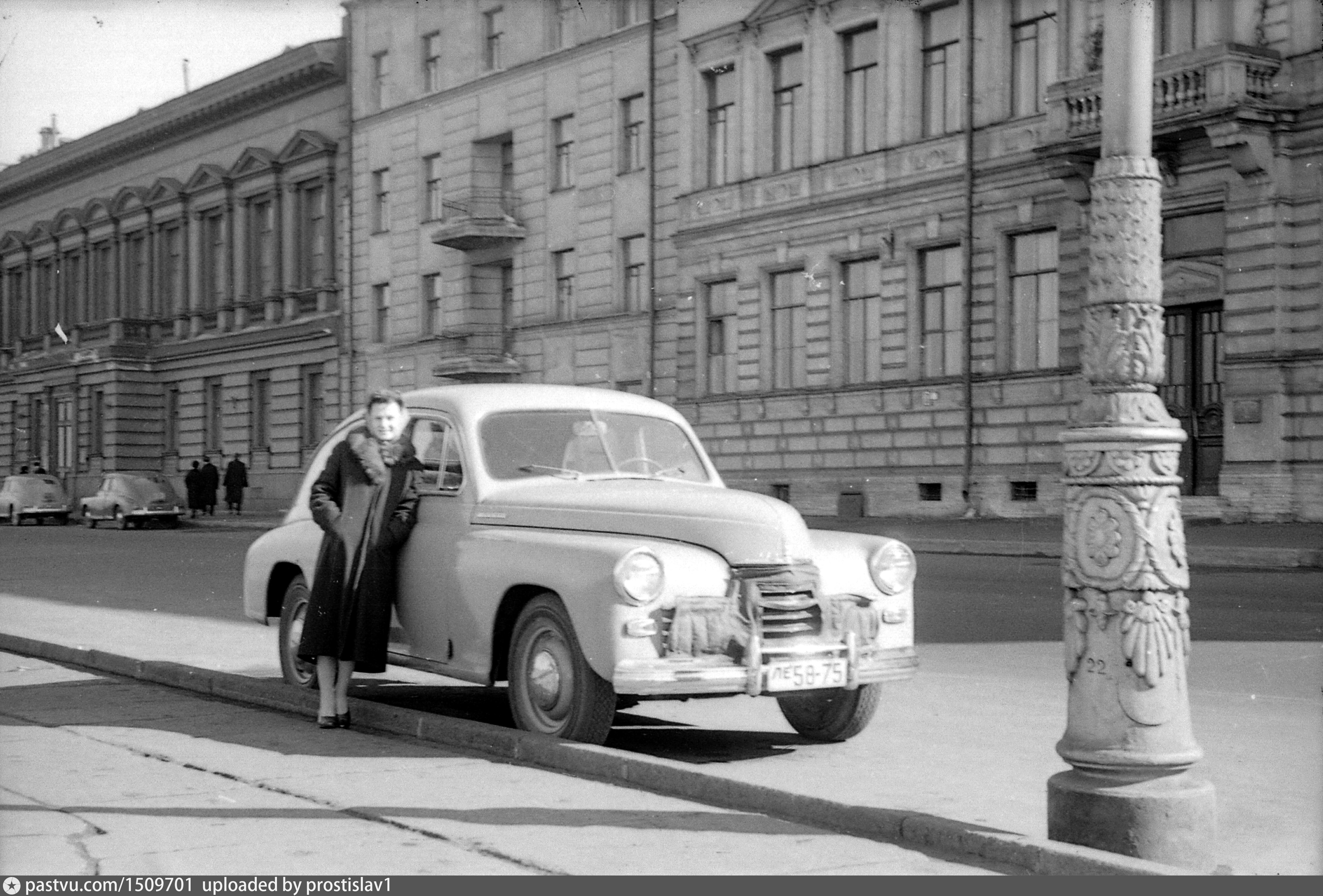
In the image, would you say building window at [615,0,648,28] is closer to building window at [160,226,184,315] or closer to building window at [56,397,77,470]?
building window at [160,226,184,315]

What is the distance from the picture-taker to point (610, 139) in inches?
1699

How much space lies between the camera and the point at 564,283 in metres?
45.2

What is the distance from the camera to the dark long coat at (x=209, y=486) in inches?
2078

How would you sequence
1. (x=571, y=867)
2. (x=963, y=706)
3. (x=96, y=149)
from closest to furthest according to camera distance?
1. (x=571, y=867)
2. (x=963, y=706)
3. (x=96, y=149)

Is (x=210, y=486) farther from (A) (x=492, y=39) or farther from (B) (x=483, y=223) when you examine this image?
(A) (x=492, y=39)

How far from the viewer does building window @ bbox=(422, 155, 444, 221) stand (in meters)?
49.7

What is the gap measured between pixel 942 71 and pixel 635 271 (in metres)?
10.7

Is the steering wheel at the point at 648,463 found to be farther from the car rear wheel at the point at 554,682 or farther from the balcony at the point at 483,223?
the balcony at the point at 483,223

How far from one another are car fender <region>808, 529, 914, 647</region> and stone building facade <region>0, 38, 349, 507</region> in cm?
4610

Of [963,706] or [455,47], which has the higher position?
[455,47]

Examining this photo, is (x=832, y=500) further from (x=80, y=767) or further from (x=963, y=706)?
(x=80, y=767)

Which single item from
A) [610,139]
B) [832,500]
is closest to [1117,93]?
[832,500]

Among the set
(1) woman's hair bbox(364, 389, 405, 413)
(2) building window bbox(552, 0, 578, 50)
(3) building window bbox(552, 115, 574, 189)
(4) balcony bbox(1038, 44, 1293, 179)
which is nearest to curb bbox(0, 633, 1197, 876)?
(1) woman's hair bbox(364, 389, 405, 413)
